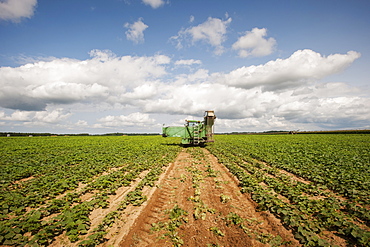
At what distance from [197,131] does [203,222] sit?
70.3 feet

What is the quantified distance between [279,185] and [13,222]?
11217 millimetres

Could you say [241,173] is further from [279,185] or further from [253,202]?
[253,202]

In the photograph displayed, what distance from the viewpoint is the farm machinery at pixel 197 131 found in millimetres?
26969

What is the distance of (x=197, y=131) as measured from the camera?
2705 centimetres

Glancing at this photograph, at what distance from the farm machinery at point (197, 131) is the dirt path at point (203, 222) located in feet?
59.3

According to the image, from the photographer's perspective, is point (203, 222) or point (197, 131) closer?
point (203, 222)

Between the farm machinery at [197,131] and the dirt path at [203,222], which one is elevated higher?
the farm machinery at [197,131]

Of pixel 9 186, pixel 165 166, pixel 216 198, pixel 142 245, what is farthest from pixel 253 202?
pixel 9 186

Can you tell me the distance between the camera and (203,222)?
5754mm

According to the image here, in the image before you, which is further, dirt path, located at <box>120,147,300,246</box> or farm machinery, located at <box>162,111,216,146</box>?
farm machinery, located at <box>162,111,216,146</box>

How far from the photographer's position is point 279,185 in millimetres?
9023

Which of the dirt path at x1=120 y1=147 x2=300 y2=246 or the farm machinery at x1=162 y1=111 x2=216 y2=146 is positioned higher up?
the farm machinery at x1=162 y1=111 x2=216 y2=146

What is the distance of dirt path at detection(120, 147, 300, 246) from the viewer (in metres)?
4.81

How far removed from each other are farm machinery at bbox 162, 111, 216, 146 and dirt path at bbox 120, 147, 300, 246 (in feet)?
59.3
